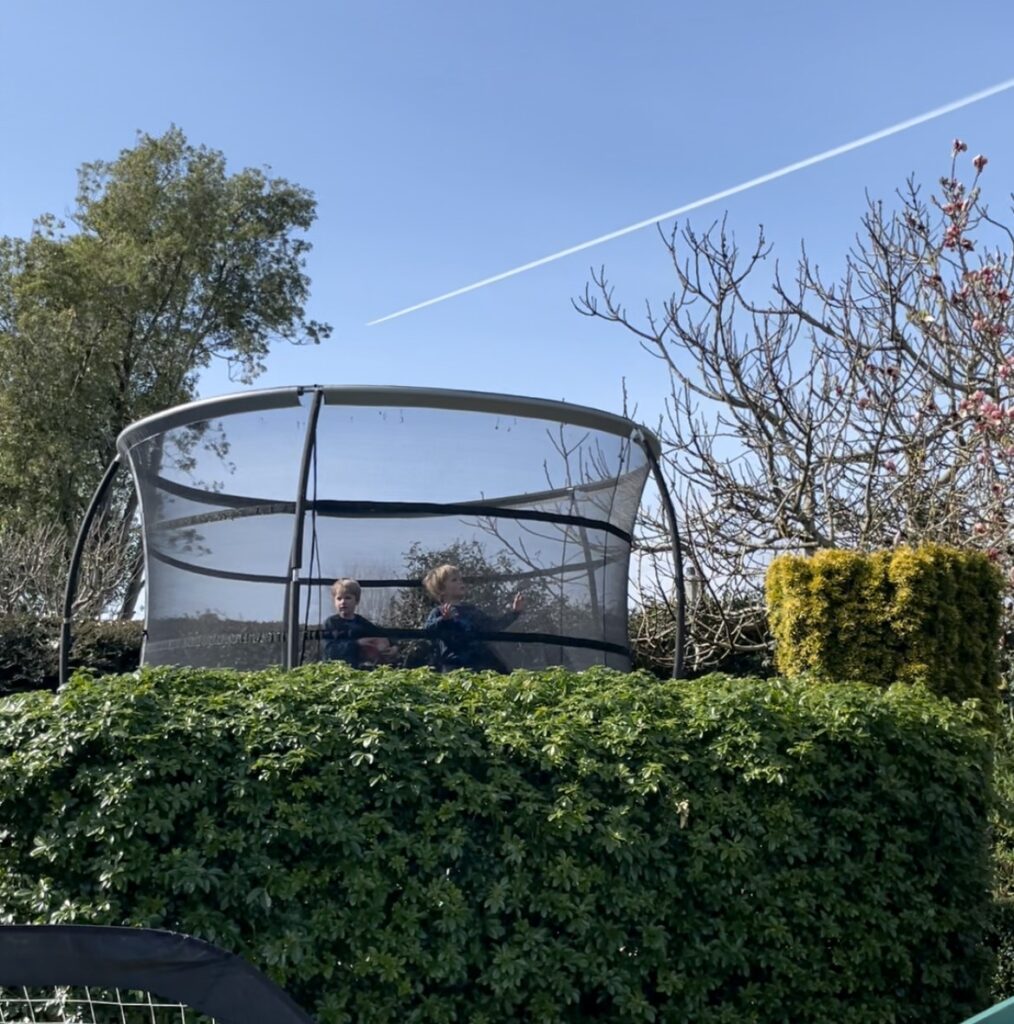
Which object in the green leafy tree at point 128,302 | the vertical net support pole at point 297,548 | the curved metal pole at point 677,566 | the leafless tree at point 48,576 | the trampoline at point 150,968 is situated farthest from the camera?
the green leafy tree at point 128,302

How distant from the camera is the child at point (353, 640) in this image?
559 cm

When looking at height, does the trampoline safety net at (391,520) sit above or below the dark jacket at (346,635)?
above

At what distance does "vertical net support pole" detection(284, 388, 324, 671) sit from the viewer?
558 centimetres

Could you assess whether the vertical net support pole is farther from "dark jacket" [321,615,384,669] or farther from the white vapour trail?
the white vapour trail

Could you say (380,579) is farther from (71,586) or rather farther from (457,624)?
(71,586)

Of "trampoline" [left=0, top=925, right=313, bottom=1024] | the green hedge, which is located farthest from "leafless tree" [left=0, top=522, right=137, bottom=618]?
"trampoline" [left=0, top=925, right=313, bottom=1024]

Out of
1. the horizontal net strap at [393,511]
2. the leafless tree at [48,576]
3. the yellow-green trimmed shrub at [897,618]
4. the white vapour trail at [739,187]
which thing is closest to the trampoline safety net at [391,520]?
the horizontal net strap at [393,511]

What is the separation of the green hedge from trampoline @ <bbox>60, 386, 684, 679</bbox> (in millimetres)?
1277

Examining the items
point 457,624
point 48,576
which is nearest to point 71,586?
point 457,624

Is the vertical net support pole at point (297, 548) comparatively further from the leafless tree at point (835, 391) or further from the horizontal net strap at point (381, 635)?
the leafless tree at point (835, 391)

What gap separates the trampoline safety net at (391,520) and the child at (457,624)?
0.04 metres

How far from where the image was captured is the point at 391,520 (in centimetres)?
584

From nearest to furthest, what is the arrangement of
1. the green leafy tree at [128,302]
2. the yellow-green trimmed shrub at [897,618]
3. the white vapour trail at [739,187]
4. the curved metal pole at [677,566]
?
the curved metal pole at [677,566]
the yellow-green trimmed shrub at [897,618]
the white vapour trail at [739,187]
the green leafy tree at [128,302]

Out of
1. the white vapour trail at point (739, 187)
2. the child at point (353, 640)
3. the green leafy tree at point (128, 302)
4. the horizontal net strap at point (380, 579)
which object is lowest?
the child at point (353, 640)
